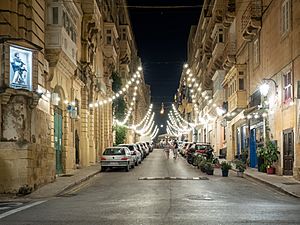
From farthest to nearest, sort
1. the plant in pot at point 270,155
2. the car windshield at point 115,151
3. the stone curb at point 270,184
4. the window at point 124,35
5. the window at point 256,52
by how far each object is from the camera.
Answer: the window at point 124,35, the car windshield at point 115,151, the window at point 256,52, the plant in pot at point 270,155, the stone curb at point 270,184

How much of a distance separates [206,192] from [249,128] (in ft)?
59.5

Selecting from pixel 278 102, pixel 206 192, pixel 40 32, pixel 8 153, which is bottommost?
pixel 206 192

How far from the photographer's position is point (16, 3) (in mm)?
21750

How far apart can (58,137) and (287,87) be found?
1181cm

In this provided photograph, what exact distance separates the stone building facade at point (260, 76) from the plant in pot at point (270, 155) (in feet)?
0.93

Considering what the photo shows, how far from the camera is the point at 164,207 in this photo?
14.9 meters

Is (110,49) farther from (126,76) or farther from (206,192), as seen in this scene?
(206,192)

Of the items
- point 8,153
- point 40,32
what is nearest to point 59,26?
point 40,32

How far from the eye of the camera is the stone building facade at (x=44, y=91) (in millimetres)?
20344

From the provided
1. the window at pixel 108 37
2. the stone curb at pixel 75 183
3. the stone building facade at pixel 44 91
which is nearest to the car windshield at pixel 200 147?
the stone building facade at pixel 44 91

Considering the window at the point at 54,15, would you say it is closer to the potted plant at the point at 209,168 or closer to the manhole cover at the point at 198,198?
the potted plant at the point at 209,168

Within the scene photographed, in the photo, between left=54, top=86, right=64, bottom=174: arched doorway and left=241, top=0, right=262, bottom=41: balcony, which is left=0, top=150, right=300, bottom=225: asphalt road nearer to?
left=54, top=86, right=64, bottom=174: arched doorway

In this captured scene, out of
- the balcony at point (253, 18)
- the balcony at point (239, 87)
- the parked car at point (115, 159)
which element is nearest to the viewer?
the balcony at point (253, 18)

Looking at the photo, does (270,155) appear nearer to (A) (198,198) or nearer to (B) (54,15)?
(A) (198,198)
